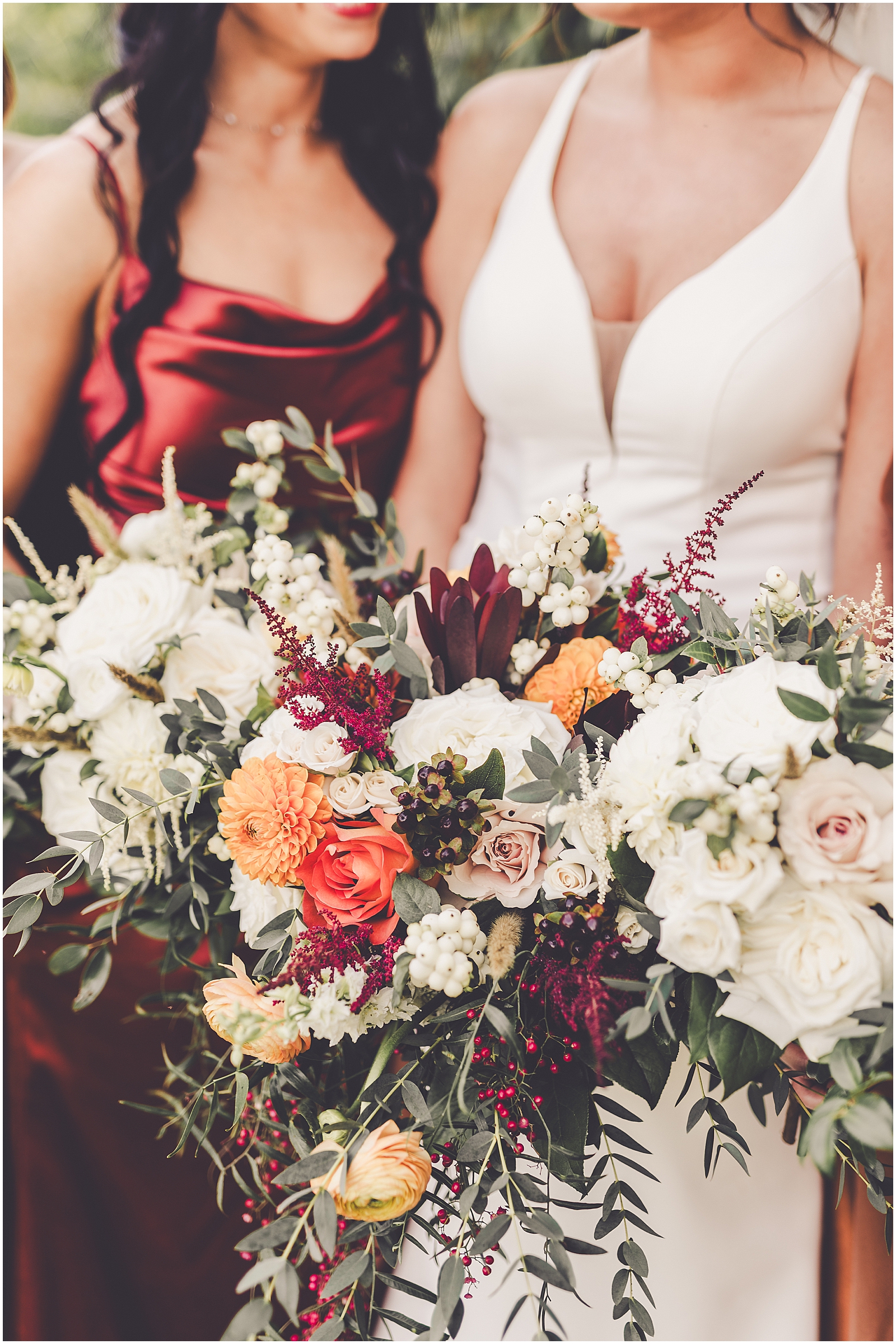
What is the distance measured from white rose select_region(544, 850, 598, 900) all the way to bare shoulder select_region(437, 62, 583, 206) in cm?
101

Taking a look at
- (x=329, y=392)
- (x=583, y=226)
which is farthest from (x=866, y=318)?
(x=329, y=392)

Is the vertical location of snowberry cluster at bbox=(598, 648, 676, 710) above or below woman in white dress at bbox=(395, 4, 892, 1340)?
below

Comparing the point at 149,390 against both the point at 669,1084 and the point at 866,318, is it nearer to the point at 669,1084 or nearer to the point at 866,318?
the point at 866,318

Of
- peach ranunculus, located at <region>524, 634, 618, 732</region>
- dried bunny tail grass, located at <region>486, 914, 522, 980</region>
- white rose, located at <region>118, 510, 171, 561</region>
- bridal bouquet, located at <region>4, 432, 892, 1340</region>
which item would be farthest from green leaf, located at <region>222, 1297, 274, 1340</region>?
white rose, located at <region>118, 510, 171, 561</region>

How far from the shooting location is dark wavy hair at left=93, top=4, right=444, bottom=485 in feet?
3.93

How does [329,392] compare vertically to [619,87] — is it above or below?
below

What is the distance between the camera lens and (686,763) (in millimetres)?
604

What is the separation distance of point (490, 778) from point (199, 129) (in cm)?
104

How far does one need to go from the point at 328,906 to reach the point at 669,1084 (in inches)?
16.5

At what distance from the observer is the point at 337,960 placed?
0.63 m

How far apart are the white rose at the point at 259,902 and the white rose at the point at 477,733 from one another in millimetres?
141

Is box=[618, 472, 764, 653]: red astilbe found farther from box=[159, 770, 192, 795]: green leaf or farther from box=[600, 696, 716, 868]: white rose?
box=[159, 770, 192, 795]: green leaf

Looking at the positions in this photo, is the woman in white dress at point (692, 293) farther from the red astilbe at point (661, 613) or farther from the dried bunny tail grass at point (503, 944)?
the dried bunny tail grass at point (503, 944)

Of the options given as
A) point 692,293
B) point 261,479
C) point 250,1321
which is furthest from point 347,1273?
point 692,293
